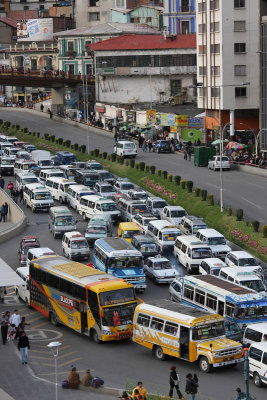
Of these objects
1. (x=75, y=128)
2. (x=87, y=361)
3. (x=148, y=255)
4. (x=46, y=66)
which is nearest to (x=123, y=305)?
(x=87, y=361)

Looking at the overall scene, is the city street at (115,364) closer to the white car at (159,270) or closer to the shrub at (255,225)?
the white car at (159,270)

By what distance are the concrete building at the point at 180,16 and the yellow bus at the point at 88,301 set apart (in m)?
96.4

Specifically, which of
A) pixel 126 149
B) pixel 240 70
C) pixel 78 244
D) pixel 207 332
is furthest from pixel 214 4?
pixel 207 332

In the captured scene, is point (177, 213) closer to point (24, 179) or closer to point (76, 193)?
point (76, 193)

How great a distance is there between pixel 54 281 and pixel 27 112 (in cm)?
8981

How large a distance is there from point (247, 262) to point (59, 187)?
2811cm

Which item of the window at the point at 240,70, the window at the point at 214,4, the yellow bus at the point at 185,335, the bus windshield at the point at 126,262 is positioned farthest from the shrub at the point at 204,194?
the window at the point at 214,4

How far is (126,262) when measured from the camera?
50.3 meters

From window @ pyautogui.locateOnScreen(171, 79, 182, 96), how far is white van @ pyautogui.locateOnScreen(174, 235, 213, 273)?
6931 centimetres

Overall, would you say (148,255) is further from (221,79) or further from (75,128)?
(75,128)

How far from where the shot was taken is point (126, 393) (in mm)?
32250

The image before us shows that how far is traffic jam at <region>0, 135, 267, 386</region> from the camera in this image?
126ft

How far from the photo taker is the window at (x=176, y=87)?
12331 centimetres

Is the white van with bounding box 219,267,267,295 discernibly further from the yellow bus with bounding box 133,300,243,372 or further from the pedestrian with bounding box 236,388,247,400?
the pedestrian with bounding box 236,388,247,400
